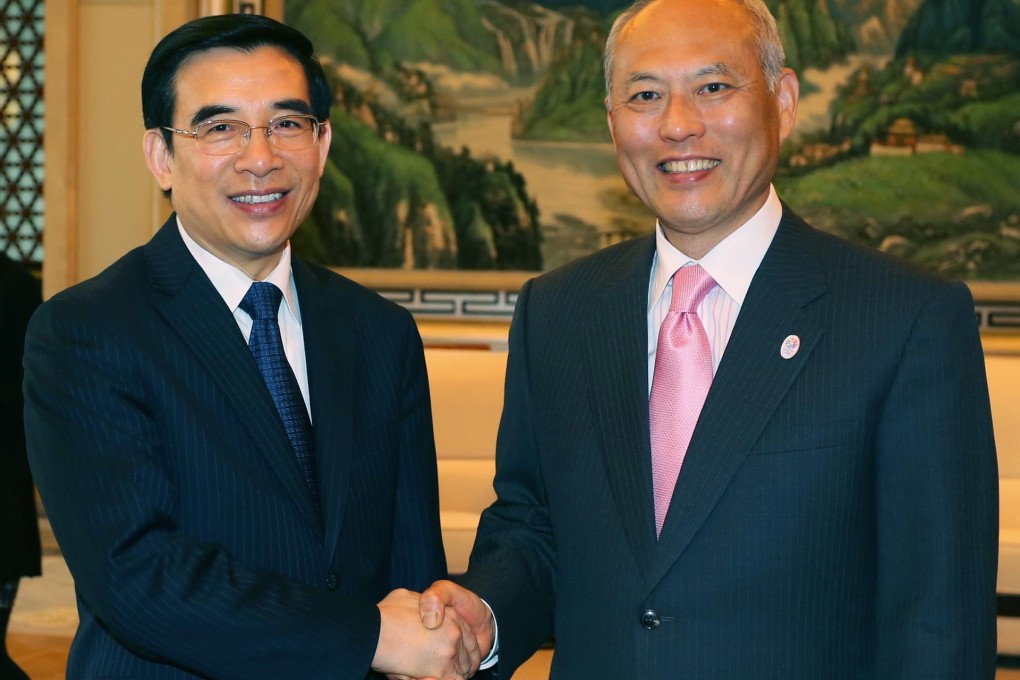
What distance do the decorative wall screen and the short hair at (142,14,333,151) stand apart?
18.3ft

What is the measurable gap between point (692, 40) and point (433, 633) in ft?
3.48

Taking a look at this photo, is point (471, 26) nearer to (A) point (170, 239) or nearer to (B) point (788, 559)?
(A) point (170, 239)

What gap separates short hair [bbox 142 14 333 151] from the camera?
6.58ft

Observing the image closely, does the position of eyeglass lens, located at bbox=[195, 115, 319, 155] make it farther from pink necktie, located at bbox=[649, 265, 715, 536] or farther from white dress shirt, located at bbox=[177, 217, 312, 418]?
pink necktie, located at bbox=[649, 265, 715, 536]

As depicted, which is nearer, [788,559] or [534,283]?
[788,559]

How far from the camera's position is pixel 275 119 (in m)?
2.06

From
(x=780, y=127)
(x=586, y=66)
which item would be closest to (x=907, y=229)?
(x=586, y=66)

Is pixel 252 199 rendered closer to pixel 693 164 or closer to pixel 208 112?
pixel 208 112

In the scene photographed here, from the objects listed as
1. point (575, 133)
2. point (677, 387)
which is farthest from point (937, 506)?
point (575, 133)

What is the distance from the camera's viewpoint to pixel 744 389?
1842mm

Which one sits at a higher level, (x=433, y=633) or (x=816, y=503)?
(x=816, y=503)

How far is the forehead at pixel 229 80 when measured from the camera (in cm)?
201

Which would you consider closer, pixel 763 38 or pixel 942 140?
pixel 763 38

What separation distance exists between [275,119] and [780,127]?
85cm
